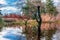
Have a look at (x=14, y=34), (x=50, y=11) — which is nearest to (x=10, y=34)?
(x=14, y=34)

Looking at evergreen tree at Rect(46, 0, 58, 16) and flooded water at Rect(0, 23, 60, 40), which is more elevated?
evergreen tree at Rect(46, 0, 58, 16)

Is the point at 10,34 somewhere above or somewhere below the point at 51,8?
below

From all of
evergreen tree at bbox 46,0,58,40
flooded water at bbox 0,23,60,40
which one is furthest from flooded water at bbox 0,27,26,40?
evergreen tree at bbox 46,0,58,40

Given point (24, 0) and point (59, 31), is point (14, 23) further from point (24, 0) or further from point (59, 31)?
point (59, 31)

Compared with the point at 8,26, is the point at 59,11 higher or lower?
higher

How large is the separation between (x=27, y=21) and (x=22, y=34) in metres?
0.15

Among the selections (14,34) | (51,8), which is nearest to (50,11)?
(51,8)

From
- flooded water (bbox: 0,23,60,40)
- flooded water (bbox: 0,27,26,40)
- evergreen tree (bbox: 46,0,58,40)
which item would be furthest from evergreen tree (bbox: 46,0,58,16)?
flooded water (bbox: 0,27,26,40)

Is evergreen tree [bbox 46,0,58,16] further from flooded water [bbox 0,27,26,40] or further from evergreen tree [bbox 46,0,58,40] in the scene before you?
flooded water [bbox 0,27,26,40]

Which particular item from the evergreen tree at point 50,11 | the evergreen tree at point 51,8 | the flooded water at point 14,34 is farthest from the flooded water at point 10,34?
the evergreen tree at point 51,8

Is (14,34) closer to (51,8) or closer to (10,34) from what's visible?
(10,34)

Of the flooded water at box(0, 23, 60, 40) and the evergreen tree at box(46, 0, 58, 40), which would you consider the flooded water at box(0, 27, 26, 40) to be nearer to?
the flooded water at box(0, 23, 60, 40)

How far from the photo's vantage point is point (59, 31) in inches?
71.5

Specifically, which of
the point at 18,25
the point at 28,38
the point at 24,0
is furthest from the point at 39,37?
the point at 24,0
